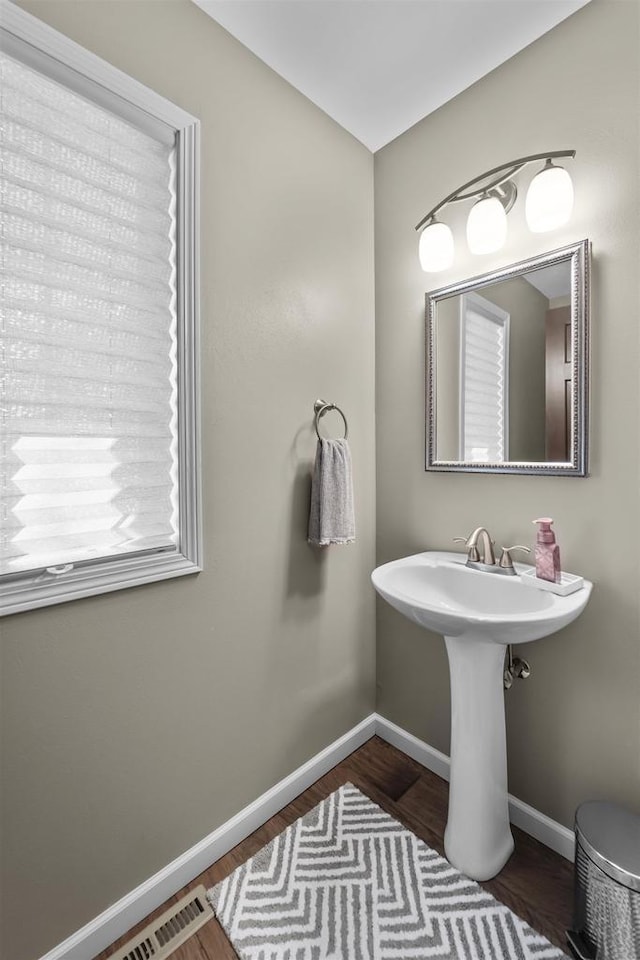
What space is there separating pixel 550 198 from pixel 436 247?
1.23ft

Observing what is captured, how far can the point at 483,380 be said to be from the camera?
4.87 ft

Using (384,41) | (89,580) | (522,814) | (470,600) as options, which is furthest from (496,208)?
(522,814)

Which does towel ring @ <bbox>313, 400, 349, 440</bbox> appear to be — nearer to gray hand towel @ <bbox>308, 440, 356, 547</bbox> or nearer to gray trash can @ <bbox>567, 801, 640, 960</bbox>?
gray hand towel @ <bbox>308, 440, 356, 547</bbox>

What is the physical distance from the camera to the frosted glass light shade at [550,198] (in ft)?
3.98

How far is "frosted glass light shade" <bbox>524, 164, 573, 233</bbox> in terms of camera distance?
3.98ft

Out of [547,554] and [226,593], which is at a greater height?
[547,554]

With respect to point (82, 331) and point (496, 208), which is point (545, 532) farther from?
point (82, 331)

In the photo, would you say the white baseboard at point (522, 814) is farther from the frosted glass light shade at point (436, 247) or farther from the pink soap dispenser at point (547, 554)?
the frosted glass light shade at point (436, 247)

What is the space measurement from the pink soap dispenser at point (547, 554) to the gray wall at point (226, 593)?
72cm

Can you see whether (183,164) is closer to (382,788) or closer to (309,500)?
(309,500)

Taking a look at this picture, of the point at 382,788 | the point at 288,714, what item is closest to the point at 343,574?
the point at 288,714

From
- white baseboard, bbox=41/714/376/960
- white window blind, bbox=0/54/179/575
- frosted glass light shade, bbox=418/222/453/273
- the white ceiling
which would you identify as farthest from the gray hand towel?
the white ceiling

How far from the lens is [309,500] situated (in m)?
1.55

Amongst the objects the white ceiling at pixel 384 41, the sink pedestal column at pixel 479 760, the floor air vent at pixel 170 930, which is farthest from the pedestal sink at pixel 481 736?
the white ceiling at pixel 384 41
